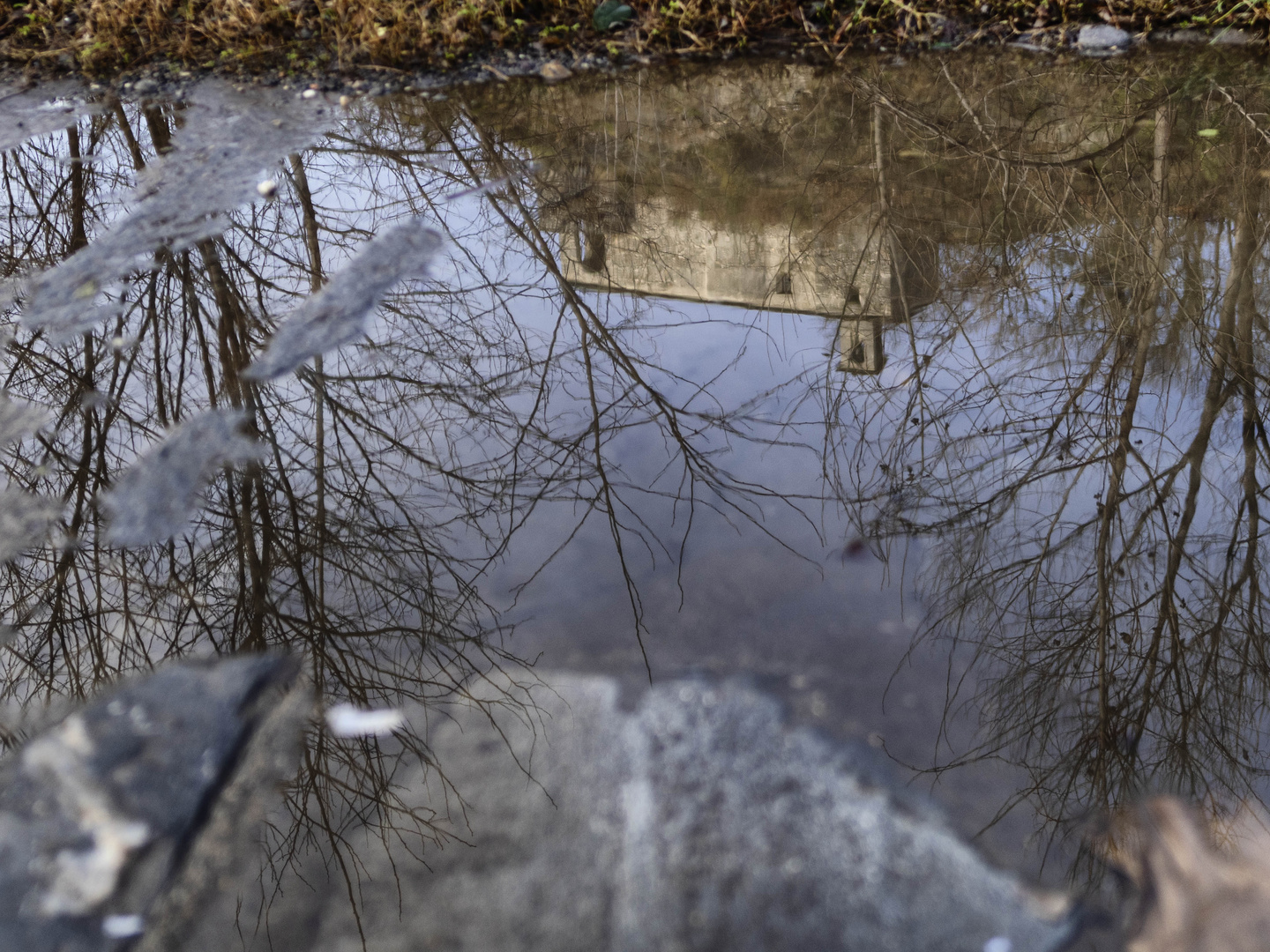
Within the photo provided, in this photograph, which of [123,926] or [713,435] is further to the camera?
[713,435]

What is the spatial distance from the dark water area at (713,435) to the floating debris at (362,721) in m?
0.04

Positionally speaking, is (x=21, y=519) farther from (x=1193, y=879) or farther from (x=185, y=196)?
(x=1193, y=879)

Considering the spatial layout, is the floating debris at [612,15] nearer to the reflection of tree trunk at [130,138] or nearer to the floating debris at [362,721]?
the reflection of tree trunk at [130,138]

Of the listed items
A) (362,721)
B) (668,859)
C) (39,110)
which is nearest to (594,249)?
(362,721)

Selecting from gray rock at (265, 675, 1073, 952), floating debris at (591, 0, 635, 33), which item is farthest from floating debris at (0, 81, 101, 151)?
gray rock at (265, 675, 1073, 952)

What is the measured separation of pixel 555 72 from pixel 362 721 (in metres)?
3.84

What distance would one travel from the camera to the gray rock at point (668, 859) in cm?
123

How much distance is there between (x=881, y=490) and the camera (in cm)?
200

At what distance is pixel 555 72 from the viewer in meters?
4.37

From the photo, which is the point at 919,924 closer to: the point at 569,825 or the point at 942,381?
the point at 569,825

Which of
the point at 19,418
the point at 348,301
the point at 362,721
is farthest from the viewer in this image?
the point at 348,301

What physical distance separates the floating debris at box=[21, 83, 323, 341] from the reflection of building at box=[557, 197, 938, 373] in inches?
51.7

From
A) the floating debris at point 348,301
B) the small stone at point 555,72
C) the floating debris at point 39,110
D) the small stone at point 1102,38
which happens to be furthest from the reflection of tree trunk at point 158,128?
the small stone at point 1102,38

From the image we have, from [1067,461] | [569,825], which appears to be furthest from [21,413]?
[1067,461]
